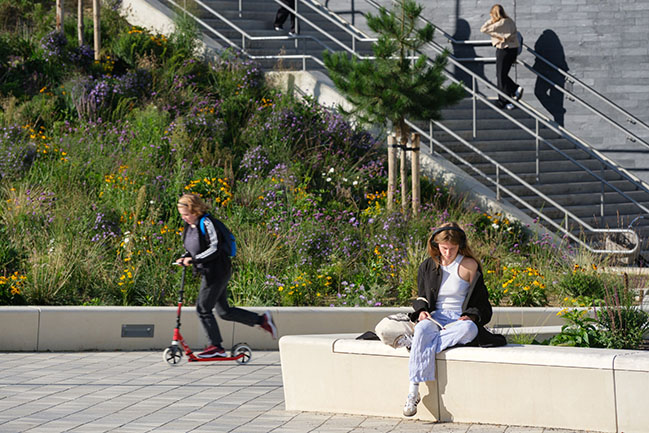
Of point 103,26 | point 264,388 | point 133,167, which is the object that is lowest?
point 264,388

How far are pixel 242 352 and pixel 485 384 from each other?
3.43 metres

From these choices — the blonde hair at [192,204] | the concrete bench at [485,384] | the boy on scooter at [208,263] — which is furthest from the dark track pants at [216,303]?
the concrete bench at [485,384]

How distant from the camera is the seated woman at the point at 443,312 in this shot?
7215mm

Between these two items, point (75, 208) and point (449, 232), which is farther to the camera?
point (75, 208)

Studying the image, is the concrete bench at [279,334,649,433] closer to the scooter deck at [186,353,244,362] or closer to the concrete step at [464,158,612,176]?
the scooter deck at [186,353,244,362]

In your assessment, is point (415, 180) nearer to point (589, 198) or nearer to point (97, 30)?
point (589, 198)

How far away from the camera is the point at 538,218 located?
1469cm

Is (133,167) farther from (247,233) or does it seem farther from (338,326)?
(338,326)

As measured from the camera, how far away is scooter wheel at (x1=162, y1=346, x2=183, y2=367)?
9.71m

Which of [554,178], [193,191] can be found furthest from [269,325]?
[554,178]

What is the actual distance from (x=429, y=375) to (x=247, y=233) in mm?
5573

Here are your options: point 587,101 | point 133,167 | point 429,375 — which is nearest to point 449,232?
point 429,375

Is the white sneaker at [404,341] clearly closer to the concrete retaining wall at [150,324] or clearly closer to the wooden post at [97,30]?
the concrete retaining wall at [150,324]

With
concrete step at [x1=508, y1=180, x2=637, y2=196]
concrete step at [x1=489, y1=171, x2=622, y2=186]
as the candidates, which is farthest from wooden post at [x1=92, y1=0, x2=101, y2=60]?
concrete step at [x1=508, y1=180, x2=637, y2=196]
